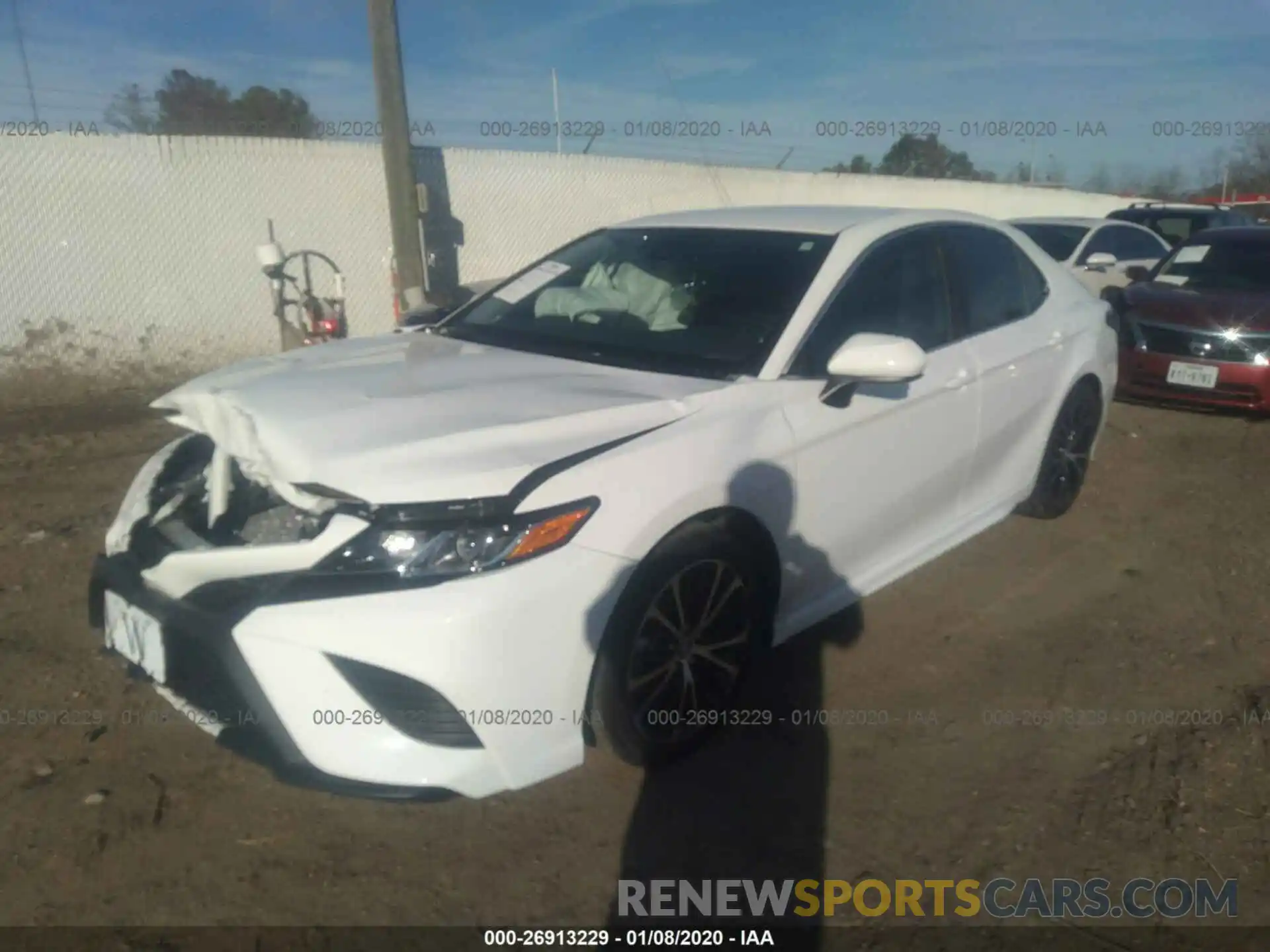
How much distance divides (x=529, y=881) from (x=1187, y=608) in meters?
3.11

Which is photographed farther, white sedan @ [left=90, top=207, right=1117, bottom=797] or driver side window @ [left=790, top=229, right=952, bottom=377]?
driver side window @ [left=790, top=229, right=952, bottom=377]

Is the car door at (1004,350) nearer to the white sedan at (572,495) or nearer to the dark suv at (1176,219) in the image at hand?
the white sedan at (572,495)

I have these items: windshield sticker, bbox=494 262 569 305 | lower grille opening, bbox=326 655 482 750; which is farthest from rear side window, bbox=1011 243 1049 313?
lower grille opening, bbox=326 655 482 750

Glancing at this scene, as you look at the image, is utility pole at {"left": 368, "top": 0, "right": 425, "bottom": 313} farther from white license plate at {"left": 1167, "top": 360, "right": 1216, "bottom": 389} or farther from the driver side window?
white license plate at {"left": 1167, "top": 360, "right": 1216, "bottom": 389}

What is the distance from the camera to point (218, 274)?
352 inches

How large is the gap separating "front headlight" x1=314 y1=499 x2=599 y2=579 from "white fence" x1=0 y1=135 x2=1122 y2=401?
6.72 meters

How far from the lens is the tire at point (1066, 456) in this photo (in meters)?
4.86

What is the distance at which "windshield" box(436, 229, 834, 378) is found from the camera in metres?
3.42

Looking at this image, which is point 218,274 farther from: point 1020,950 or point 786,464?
point 1020,950

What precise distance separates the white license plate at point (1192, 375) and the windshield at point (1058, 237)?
8.58ft

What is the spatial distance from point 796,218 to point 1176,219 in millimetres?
11990

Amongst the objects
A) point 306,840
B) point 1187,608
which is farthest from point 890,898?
point 1187,608

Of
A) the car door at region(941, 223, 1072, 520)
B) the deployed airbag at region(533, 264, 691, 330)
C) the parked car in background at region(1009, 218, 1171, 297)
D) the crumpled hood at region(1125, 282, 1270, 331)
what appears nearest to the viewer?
the deployed airbag at region(533, 264, 691, 330)

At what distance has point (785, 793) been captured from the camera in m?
3.04
